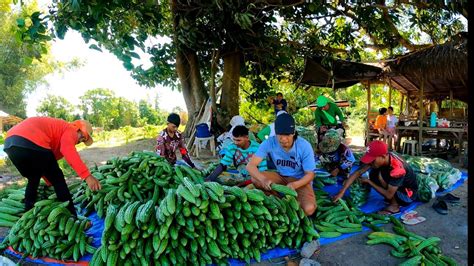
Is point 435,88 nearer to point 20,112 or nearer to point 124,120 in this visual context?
point 124,120

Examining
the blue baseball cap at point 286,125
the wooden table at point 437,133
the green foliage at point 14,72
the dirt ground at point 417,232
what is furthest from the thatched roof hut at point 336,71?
the green foliage at point 14,72


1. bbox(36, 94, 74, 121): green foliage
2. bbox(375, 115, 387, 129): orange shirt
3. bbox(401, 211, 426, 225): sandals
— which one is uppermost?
bbox(36, 94, 74, 121): green foliage

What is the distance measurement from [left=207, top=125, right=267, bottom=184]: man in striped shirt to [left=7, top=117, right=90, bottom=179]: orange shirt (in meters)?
1.60

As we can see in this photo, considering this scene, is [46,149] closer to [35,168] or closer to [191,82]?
[35,168]

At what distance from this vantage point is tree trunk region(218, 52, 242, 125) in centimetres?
984

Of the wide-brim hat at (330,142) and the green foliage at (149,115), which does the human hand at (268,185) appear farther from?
the green foliage at (149,115)

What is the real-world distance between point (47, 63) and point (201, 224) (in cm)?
2950

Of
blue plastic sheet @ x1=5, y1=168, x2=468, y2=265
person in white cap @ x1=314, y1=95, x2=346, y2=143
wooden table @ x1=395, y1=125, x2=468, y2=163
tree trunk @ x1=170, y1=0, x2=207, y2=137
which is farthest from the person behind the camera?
tree trunk @ x1=170, y1=0, x2=207, y2=137

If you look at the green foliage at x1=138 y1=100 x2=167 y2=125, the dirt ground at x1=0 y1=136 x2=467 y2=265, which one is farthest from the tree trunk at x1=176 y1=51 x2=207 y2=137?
the green foliage at x1=138 y1=100 x2=167 y2=125

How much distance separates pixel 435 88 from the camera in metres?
12.0

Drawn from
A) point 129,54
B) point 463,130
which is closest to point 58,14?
point 129,54

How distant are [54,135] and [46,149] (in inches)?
6.7

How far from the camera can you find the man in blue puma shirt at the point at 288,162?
3598mm

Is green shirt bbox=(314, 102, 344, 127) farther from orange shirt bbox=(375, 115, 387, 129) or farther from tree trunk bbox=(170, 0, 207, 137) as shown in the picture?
tree trunk bbox=(170, 0, 207, 137)
